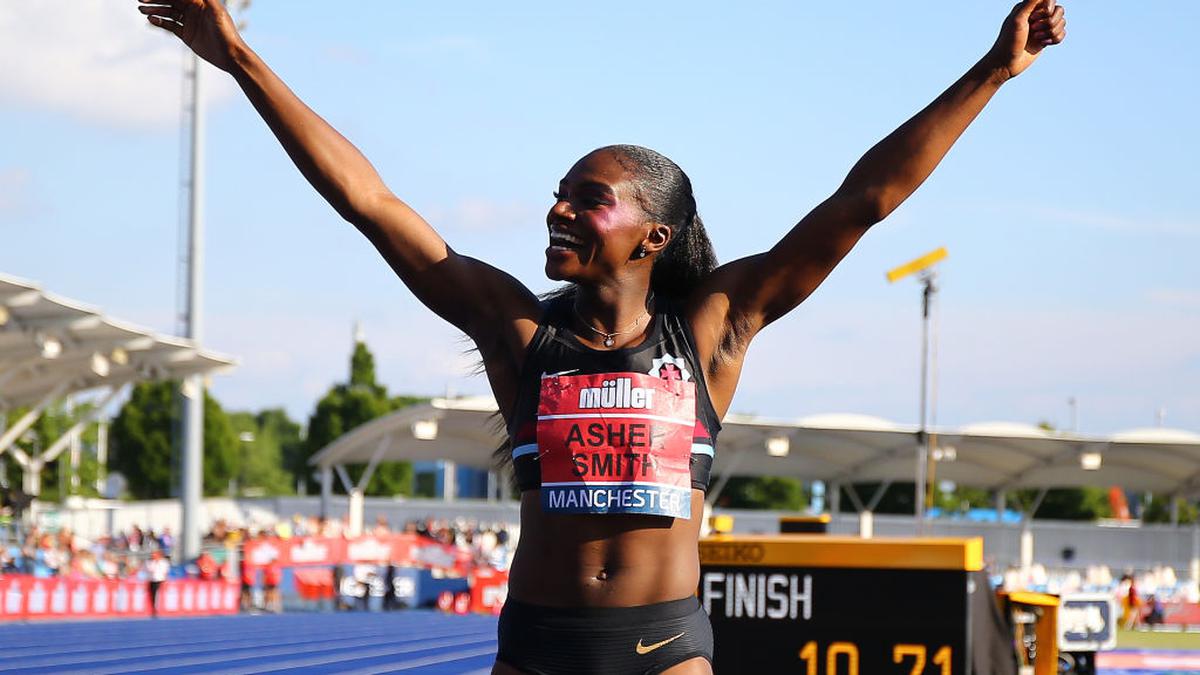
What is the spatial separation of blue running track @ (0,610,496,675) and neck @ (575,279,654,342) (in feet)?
17.5

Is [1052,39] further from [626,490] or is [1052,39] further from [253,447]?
[253,447]

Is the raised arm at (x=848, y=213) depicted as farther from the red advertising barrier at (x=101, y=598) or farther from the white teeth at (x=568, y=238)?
the red advertising barrier at (x=101, y=598)

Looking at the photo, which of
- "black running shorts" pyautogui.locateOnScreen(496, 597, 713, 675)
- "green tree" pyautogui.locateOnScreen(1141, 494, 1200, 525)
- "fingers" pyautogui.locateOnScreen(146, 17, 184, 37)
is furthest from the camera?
"green tree" pyautogui.locateOnScreen(1141, 494, 1200, 525)

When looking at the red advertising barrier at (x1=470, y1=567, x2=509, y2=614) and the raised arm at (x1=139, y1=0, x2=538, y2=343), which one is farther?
the red advertising barrier at (x1=470, y1=567, x2=509, y2=614)

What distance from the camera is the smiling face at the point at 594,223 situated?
3330mm

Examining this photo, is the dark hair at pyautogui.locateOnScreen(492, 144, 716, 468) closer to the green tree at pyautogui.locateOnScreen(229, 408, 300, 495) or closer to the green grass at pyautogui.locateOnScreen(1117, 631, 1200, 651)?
the green grass at pyautogui.locateOnScreen(1117, 631, 1200, 651)

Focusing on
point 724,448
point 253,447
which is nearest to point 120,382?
point 724,448

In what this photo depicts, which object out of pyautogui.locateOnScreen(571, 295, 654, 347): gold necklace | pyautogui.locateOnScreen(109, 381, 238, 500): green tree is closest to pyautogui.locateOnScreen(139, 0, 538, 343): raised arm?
pyautogui.locateOnScreen(571, 295, 654, 347): gold necklace

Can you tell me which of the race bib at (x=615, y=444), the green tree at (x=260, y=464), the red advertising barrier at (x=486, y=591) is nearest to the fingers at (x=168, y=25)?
the race bib at (x=615, y=444)

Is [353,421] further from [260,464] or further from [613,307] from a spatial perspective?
[613,307]

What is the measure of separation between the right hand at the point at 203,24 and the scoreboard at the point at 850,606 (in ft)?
13.8

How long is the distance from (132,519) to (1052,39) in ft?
140

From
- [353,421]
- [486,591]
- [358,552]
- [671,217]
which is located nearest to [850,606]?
[671,217]

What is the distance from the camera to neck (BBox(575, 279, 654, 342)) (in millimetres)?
3398
